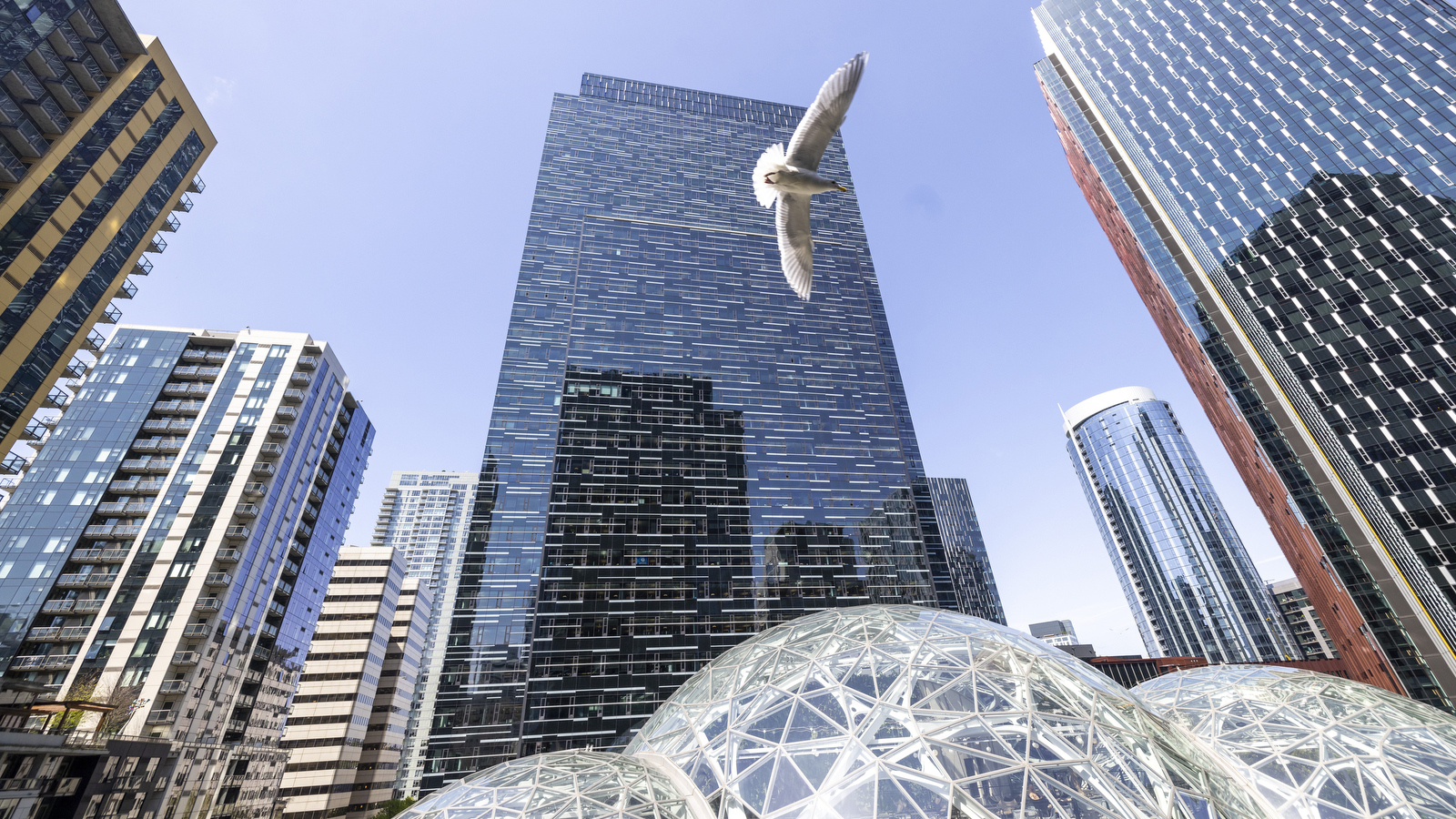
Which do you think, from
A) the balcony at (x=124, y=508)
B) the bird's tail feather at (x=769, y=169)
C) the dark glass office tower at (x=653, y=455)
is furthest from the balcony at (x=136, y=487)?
the bird's tail feather at (x=769, y=169)

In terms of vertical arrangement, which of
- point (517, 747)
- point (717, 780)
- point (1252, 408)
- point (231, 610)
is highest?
point (1252, 408)

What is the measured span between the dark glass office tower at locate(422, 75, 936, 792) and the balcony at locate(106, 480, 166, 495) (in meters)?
25.3

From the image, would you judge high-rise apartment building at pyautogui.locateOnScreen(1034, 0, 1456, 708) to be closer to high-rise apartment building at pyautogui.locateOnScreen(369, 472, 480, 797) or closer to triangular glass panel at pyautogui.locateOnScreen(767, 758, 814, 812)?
triangular glass panel at pyautogui.locateOnScreen(767, 758, 814, 812)

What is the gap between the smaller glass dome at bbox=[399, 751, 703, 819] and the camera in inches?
363

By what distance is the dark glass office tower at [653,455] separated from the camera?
176 feet

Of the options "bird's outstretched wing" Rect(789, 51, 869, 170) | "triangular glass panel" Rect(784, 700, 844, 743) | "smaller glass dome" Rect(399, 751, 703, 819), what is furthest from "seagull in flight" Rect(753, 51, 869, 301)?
"smaller glass dome" Rect(399, 751, 703, 819)

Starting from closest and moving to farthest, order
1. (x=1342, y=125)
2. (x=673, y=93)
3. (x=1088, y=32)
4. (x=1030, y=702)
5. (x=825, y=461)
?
(x=1030, y=702)
(x=1342, y=125)
(x=825, y=461)
(x=1088, y=32)
(x=673, y=93)

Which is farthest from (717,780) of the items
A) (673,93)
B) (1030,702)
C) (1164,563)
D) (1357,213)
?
(1164,563)

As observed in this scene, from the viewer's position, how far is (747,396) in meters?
73.8

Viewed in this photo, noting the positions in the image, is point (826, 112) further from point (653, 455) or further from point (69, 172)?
point (653, 455)

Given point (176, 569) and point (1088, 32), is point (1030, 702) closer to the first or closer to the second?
point (176, 569)

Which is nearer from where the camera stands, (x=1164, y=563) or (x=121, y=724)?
(x=121, y=724)

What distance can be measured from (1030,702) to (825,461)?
6225 centimetres

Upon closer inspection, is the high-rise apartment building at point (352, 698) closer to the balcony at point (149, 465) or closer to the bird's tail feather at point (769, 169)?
the balcony at point (149, 465)
